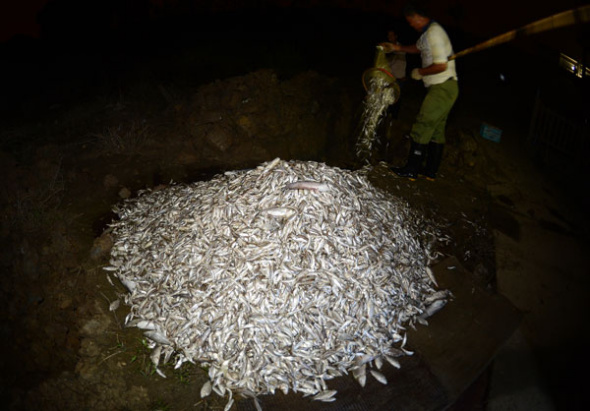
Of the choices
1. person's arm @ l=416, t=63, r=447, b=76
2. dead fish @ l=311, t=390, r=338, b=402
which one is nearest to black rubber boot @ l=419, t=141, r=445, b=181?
person's arm @ l=416, t=63, r=447, b=76

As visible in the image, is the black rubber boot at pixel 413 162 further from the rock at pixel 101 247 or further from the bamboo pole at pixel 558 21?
the rock at pixel 101 247

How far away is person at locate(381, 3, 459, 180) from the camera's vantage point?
16.1 feet

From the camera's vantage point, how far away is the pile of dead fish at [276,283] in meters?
2.92

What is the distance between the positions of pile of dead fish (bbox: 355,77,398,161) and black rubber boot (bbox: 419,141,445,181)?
39.5 inches

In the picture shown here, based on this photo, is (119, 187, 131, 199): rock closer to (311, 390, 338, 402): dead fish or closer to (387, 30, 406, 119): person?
(311, 390, 338, 402): dead fish

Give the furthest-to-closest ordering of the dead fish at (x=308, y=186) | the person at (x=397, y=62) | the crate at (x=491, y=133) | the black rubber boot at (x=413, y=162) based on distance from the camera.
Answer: the crate at (x=491, y=133), the person at (x=397, y=62), the black rubber boot at (x=413, y=162), the dead fish at (x=308, y=186)

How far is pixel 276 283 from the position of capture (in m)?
3.06

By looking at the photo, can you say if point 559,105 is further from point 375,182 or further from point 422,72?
point 375,182

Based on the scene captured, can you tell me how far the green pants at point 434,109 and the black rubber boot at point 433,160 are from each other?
195 mm

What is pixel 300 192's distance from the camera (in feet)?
11.4

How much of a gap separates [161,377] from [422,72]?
4.99 metres

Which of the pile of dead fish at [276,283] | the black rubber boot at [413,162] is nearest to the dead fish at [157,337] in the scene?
the pile of dead fish at [276,283]

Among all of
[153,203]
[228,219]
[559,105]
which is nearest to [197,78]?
[153,203]

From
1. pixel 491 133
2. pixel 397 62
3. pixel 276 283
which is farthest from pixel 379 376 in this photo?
pixel 491 133
